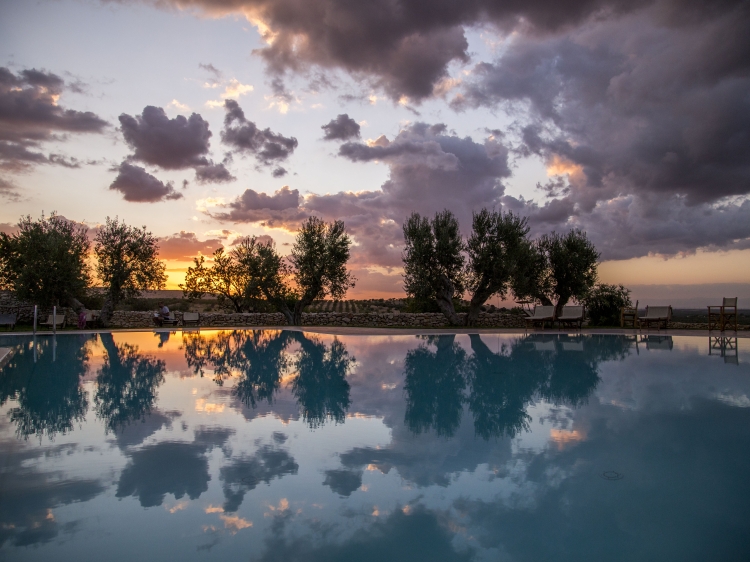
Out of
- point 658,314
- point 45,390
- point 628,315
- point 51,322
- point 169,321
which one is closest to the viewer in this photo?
point 45,390

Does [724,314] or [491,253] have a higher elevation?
[491,253]

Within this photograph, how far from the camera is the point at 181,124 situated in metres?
19.2

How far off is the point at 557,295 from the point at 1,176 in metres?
24.3

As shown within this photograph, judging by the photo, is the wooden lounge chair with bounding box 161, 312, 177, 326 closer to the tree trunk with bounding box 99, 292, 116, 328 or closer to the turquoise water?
the tree trunk with bounding box 99, 292, 116, 328

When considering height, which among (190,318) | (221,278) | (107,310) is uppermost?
(221,278)

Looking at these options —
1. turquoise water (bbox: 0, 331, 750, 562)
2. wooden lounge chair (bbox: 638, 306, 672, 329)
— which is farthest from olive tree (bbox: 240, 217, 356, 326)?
turquoise water (bbox: 0, 331, 750, 562)

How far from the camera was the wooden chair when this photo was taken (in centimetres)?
1946

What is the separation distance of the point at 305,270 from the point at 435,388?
54.3ft

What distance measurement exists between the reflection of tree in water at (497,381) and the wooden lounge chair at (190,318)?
13.6 metres

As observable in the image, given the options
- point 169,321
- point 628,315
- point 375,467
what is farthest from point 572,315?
point 169,321

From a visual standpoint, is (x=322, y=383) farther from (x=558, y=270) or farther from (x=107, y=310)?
(x=107, y=310)

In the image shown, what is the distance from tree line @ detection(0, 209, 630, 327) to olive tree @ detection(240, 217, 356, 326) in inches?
2.1

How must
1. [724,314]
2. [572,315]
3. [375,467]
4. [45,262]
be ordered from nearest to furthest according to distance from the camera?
[375,467]
[724,314]
[572,315]
[45,262]

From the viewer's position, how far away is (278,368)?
9.84 metres
